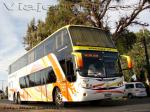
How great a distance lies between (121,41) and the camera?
42.2 metres

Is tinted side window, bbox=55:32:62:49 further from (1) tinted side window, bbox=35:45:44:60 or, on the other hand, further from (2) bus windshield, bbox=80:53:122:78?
(1) tinted side window, bbox=35:45:44:60

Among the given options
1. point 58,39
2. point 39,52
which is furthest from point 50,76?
point 39,52

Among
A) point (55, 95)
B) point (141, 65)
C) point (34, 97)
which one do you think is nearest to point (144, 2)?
point (34, 97)

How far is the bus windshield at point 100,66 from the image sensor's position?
66.5 feet

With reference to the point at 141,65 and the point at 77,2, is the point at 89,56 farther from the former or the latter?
the point at 141,65

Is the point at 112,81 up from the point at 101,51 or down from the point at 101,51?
down

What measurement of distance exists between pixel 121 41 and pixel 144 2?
596 centimetres

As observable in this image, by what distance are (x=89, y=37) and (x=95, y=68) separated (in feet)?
6.26

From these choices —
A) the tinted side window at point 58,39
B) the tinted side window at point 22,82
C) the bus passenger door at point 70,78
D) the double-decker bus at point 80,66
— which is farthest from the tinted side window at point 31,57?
the bus passenger door at point 70,78

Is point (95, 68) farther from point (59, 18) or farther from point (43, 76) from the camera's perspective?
point (59, 18)

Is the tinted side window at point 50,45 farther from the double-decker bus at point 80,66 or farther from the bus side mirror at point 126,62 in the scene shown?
the bus side mirror at point 126,62

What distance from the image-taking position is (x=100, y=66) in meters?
20.7

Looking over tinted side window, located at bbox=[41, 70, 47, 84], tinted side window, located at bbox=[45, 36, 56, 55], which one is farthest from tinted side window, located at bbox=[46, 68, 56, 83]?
tinted side window, located at bbox=[45, 36, 56, 55]

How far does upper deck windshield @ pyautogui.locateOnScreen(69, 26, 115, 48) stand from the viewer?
21.1 metres
